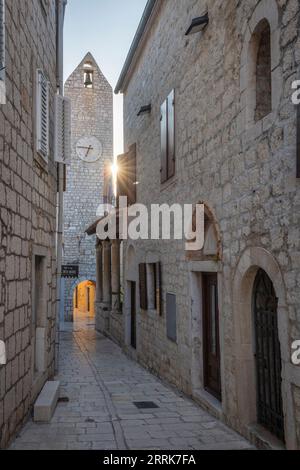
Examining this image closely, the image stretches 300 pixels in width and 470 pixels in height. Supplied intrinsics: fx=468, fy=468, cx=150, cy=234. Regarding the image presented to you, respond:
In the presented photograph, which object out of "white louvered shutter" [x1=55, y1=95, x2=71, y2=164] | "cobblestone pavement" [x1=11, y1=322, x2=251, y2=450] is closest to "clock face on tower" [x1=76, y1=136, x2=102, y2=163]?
"white louvered shutter" [x1=55, y1=95, x2=71, y2=164]

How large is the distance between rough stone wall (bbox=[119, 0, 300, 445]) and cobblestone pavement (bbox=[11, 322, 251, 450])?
0.39 metres

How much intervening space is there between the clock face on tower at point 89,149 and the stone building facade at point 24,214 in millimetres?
14705

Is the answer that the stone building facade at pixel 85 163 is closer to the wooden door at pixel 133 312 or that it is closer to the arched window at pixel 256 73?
the wooden door at pixel 133 312

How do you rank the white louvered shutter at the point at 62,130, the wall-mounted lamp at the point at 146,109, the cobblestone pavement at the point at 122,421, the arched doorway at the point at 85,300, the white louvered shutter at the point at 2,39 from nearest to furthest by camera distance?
the white louvered shutter at the point at 2,39, the cobblestone pavement at the point at 122,421, the white louvered shutter at the point at 62,130, the wall-mounted lamp at the point at 146,109, the arched doorway at the point at 85,300

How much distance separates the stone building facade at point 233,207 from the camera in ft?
12.2

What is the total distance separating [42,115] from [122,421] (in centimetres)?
387

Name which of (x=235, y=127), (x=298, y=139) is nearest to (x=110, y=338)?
(x=235, y=127)

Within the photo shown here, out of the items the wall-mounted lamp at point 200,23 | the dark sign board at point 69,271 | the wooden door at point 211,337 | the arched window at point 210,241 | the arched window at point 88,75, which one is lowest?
the wooden door at point 211,337

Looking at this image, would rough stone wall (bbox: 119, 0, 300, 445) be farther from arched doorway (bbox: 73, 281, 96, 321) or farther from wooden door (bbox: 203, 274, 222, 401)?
arched doorway (bbox: 73, 281, 96, 321)

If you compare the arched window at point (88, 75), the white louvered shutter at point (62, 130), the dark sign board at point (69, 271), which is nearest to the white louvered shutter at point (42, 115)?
the white louvered shutter at point (62, 130)

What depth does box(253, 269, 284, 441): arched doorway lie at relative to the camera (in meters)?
4.20

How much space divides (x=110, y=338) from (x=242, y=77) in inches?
442

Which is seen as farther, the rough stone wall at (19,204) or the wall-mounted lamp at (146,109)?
the wall-mounted lamp at (146,109)

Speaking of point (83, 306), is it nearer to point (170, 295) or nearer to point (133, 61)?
point (133, 61)
